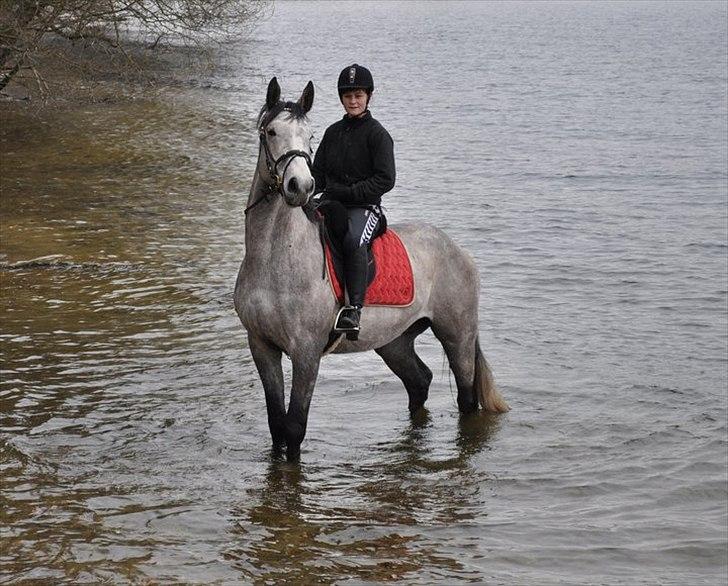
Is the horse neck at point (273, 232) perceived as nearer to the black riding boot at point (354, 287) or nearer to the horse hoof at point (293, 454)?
the black riding boot at point (354, 287)

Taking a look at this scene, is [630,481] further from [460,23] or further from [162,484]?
[460,23]

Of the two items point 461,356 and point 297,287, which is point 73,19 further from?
point 297,287

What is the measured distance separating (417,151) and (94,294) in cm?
1838

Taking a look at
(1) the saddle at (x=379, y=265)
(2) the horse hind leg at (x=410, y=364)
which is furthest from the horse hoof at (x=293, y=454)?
(2) the horse hind leg at (x=410, y=364)

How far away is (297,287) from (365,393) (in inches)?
129

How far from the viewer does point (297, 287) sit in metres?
8.80

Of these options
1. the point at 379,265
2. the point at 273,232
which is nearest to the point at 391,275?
the point at 379,265

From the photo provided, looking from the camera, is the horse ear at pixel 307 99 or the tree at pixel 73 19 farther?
the tree at pixel 73 19

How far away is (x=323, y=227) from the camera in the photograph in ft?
29.9

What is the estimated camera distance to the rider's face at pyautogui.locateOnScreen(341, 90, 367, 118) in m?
9.12

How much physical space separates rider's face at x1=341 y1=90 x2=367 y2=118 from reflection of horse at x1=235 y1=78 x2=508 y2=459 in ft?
2.06

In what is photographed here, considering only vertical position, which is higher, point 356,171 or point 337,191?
point 356,171

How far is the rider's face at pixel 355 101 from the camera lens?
912cm

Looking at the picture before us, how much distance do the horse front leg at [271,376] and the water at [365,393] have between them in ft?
1.33
